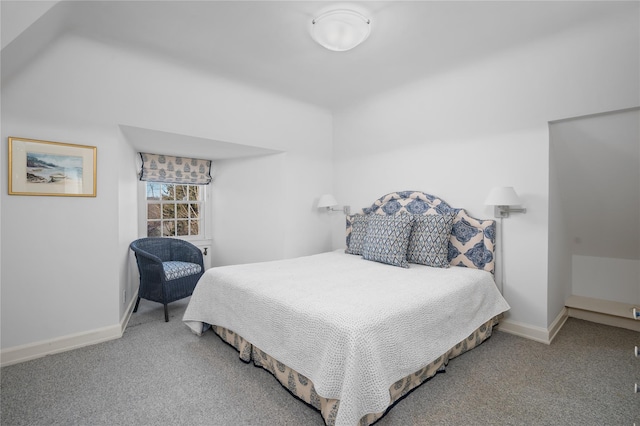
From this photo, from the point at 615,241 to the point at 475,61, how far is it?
2306mm

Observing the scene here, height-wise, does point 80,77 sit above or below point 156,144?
above

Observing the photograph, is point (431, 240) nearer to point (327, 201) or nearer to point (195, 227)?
point (327, 201)

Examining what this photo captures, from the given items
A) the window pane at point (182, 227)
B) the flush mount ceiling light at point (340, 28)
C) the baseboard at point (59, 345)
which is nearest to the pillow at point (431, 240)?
the flush mount ceiling light at point (340, 28)

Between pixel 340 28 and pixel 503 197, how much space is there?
192cm

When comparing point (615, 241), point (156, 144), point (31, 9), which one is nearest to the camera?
point (31, 9)

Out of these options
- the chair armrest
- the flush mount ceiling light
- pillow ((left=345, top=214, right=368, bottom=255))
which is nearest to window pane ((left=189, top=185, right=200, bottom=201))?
the chair armrest

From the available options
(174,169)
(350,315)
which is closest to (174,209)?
(174,169)

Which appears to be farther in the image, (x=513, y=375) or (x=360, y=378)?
(x=513, y=375)

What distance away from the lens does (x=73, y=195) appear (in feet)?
7.79

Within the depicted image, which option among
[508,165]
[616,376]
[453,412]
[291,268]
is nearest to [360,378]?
[453,412]

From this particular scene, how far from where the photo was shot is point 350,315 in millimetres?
1546

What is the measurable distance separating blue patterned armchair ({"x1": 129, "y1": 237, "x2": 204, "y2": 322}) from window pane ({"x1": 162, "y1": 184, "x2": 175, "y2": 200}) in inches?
40.4

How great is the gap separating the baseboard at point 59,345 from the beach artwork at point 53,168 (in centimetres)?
126

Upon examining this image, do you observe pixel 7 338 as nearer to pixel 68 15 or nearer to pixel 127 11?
pixel 68 15
